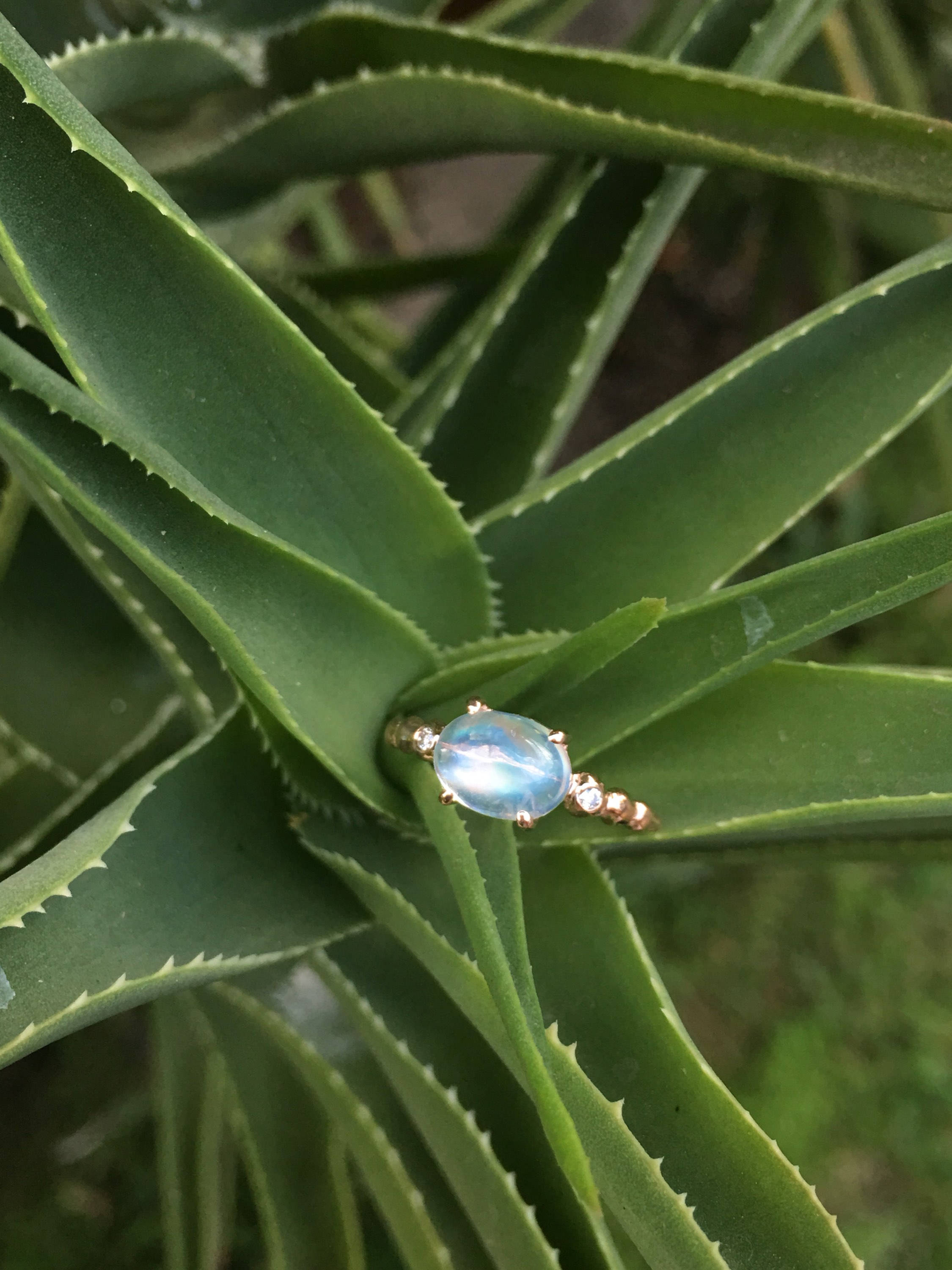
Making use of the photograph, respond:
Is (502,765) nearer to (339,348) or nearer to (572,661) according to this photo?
(572,661)

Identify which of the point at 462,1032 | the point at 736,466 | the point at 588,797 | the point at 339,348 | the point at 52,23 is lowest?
the point at 462,1032

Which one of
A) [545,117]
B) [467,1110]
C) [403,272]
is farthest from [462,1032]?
[403,272]

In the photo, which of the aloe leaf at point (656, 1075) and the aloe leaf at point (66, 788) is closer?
the aloe leaf at point (656, 1075)

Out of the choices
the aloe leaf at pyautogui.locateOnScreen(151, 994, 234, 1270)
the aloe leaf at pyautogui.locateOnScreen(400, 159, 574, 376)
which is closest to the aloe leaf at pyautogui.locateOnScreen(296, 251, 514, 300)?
the aloe leaf at pyautogui.locateOnScreen(400, 159, 574, 376)

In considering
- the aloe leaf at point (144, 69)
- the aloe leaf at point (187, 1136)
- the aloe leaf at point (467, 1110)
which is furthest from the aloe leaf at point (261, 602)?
the aloe leaf at point (187, 1136)

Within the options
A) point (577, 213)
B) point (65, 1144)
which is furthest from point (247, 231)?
point (65, 1144)

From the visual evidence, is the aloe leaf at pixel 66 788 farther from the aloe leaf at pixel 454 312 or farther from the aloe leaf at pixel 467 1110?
the aloe leaf at pixel 454 312

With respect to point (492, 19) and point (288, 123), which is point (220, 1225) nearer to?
point (288, 123)
